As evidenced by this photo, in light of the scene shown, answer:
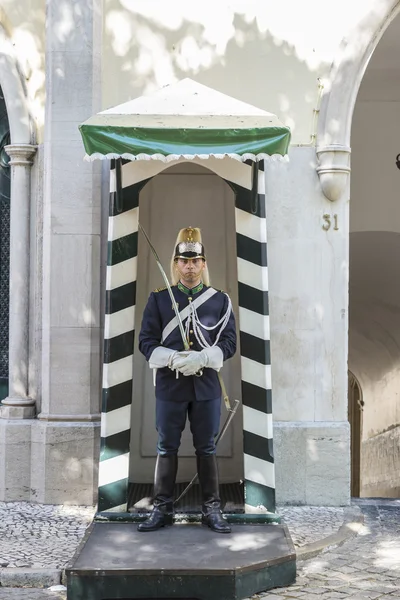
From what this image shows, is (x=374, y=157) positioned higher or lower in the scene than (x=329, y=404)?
higher

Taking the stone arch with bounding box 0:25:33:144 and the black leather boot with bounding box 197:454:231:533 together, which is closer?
the black leather boot with bounding box 197:454:231:533

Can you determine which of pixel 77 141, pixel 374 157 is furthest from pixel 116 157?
→ pixel 374 157

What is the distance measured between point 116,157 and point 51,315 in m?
1.98

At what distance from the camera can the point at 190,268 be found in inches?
257

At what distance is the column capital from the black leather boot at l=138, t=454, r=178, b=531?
2.95 m

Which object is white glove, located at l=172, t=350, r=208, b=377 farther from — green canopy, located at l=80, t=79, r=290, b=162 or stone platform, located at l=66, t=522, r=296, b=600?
green canopy, located at l=80, t=79, r=290, b=162

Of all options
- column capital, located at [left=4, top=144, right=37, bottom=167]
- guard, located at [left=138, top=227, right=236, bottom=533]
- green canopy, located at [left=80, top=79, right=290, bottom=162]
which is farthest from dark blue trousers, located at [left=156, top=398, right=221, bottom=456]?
column capital, located at [left=4, top=144, right=37, bottom=167]

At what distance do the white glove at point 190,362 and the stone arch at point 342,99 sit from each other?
224cm

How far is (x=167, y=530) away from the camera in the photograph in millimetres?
6348

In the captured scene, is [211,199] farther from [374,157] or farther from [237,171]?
[374,157]

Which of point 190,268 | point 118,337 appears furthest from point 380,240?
point 190,268

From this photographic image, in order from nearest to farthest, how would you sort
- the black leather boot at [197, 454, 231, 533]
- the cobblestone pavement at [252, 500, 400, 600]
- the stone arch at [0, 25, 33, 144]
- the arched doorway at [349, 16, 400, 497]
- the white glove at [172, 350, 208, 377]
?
the cobblestone pavement at [252, 500, 400, 600], the white glove at [172, 350, 208, 377], the black leather boot at [197, 454, 231, 533], the stone arch at [0, 25, 33, 144], the arched doorway at [349, 16, 400, 497]

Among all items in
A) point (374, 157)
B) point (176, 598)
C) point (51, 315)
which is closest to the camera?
point (176, 598)

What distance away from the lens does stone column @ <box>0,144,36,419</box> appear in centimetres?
817
